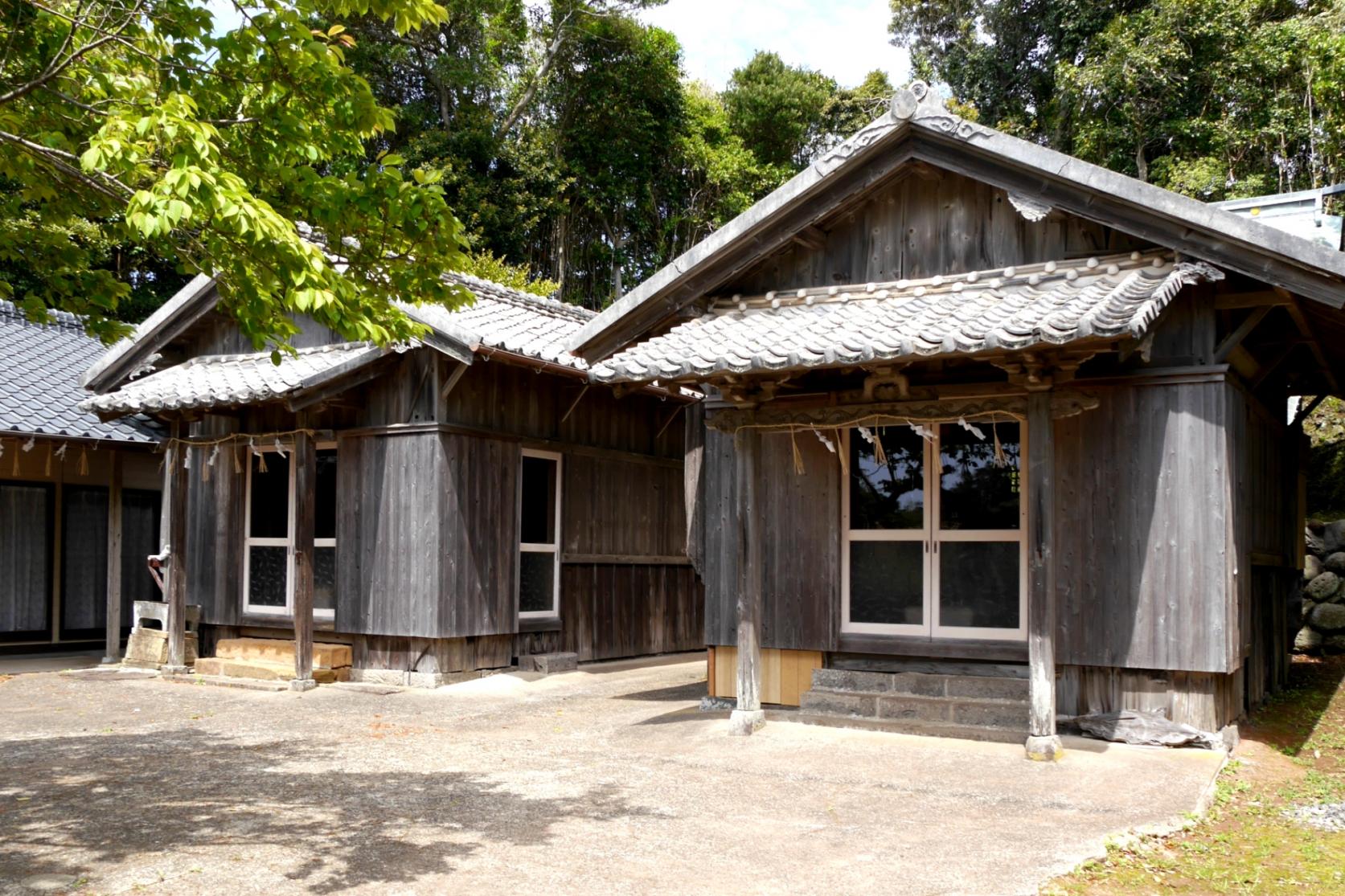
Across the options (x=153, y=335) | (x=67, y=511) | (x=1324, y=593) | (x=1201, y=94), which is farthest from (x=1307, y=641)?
(x=67, y=511)

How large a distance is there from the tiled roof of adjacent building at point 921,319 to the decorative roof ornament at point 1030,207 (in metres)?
0.45

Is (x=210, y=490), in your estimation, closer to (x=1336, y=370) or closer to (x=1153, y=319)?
(x=1153, y=319)

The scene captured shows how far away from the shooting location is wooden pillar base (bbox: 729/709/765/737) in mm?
8719

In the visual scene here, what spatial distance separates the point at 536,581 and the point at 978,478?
234 inches

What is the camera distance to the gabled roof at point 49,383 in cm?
1334

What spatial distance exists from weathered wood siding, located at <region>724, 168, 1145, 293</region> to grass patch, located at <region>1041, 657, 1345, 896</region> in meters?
3.97

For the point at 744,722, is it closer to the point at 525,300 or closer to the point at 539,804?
the point at 539,804

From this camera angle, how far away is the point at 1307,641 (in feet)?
47.0

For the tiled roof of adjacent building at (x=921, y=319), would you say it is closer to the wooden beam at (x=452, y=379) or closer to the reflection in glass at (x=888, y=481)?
the reflection in glass at (x=888, y=481)

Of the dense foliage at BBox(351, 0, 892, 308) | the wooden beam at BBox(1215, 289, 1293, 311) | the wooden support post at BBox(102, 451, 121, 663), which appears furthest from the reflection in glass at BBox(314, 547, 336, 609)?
the dense foliage at BBox(351, 0, 892, 308)

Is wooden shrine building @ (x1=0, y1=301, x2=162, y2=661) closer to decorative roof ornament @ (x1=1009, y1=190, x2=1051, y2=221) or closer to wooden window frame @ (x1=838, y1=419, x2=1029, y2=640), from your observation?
wooden window frame @ (x1=838, y1=419, x2=1029, y2=640)

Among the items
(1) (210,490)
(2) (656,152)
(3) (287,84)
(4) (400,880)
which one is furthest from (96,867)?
(2) (656,152)

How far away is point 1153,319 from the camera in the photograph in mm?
7336

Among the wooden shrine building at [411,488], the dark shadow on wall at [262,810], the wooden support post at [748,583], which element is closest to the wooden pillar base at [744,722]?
the wooden support post at [748,583]
